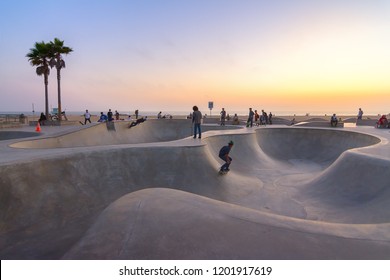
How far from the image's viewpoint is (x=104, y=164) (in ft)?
28.6

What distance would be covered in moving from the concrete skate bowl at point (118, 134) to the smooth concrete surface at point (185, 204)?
6.4 inches

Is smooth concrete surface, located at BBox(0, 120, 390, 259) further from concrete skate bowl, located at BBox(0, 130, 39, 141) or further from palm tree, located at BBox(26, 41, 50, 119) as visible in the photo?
palm tree, located at BBox(26, 41, 50, 119)

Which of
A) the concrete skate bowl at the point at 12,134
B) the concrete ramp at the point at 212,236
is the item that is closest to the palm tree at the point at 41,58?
the concrete skate bowl at the point at 12,134

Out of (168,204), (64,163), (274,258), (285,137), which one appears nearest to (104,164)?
(64,163)

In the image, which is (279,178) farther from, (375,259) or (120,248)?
(120,248)

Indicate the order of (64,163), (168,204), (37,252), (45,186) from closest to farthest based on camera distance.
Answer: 1. (168,204)
2. (37,252)
3. (45,186)
4. (64,163)

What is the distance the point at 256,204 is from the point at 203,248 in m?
6.57

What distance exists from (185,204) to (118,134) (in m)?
18.7

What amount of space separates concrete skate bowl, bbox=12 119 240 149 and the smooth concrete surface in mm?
162

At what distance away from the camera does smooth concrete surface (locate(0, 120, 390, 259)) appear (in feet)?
10.2

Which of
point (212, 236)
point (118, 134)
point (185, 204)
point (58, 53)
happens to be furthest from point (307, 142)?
point (58, 53)

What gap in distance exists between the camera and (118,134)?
70.9ft

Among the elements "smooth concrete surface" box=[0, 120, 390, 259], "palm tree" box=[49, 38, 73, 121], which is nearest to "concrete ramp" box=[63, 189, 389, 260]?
"smooth concrete surface" box=[0, 120, 390, 259]

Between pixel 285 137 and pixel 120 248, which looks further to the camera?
pixel 285 137
